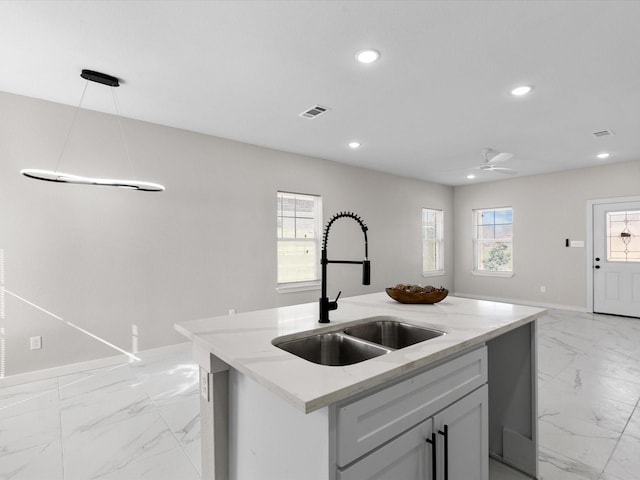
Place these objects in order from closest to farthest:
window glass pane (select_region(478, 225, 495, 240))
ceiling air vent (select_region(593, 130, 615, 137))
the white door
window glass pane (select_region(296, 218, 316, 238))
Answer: ceiling air vent (select_region(593, 130, 615, 137)) < window glass pane (select_region(296, 218, 316, 238)) < the white door < window glass pane (select_region(478, 225, 495, 240))

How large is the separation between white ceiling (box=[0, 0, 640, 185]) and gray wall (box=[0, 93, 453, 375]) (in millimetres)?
360

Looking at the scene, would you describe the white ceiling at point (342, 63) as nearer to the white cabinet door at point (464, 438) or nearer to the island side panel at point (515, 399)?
the island side panel at point (515, 399)

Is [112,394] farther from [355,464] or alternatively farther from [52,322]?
[355,464]

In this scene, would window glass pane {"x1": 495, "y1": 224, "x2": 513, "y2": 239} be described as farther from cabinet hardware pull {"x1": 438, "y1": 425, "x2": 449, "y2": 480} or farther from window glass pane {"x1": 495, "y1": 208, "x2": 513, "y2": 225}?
cabinet hardware pull {"x1": 438, "y1": 425, "x2": 449, "y2": 480}

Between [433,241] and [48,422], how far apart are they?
23.2 feet

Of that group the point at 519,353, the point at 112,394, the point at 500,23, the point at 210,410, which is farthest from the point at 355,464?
the point at 112,394

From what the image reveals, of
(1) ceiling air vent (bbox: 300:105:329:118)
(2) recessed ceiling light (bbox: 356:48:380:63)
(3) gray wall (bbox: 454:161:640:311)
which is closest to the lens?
(2) recessed ceiling light (bbox: 356:48:380:63)

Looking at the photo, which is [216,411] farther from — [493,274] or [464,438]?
[493,274]

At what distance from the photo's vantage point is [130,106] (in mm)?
3338

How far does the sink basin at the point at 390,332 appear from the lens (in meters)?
1.74

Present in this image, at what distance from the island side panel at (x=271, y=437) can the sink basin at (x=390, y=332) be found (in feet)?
1.96

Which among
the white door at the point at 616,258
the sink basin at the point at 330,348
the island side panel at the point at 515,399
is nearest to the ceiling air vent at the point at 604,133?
the white door at the point at 616,258

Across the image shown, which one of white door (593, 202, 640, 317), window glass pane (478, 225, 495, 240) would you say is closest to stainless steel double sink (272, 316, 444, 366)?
white door (593, 202, 640, 317)

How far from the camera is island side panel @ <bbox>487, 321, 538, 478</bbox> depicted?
1.86 m
